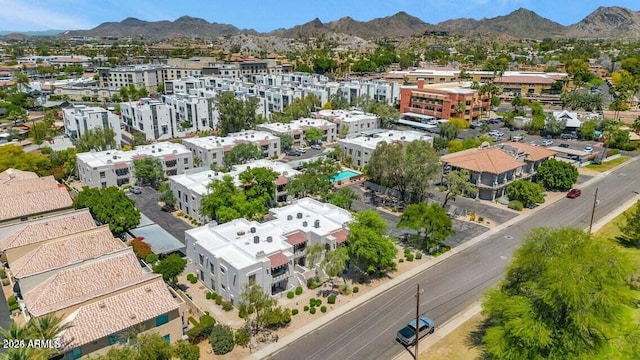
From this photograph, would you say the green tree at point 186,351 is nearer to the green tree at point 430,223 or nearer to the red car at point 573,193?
the green tree at point 430,223

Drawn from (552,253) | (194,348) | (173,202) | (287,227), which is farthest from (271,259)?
(173,202)

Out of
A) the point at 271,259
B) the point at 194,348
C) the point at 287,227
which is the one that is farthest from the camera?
the point at 287,227

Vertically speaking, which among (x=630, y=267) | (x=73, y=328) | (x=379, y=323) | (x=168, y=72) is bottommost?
(x=379, y=323)

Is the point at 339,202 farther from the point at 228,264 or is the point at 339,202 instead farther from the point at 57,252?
the point at 57,252

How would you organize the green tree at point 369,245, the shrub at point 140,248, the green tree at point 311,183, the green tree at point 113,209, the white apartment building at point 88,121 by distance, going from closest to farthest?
the green tree at point 369,245 < the shrub at point 140,248 < the green tree at point 113,209 < the green tree at point 311,183 < the white apartment building at point 88,121

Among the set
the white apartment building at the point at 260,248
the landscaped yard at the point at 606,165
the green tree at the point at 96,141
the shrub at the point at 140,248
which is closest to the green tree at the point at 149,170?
the green tree at the point at 96,141

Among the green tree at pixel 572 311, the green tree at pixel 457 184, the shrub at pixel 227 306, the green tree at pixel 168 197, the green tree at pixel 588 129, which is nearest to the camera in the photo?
the green tree at pixel 572 311
